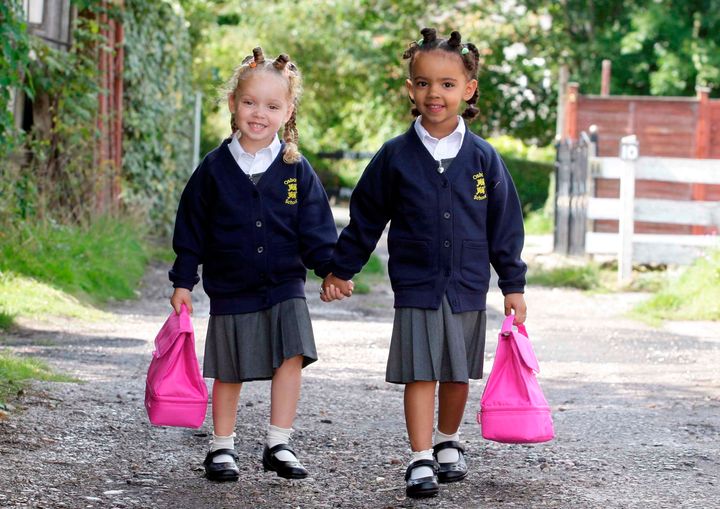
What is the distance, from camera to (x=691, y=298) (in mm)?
10156

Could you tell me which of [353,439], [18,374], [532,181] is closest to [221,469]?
[353,439]

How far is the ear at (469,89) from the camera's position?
443 centimetres

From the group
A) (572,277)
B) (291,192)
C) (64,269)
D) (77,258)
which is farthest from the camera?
(572,277)

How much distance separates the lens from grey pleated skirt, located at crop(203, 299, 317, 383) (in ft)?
14.5

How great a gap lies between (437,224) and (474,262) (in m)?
0.18

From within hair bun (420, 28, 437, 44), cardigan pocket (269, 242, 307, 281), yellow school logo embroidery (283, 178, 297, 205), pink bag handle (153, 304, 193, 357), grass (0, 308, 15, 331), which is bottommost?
grass (0, 308, 15, 331)

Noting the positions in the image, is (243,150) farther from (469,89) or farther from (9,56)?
(9,56)

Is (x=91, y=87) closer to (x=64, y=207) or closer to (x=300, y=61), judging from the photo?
(x=64, y=207)

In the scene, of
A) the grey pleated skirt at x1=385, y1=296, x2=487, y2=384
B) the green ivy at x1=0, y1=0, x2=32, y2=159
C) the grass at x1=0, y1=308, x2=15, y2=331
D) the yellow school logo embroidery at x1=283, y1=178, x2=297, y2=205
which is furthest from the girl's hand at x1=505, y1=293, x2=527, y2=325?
the green ivy at x1=0, y1=0, x2=32, y2=159

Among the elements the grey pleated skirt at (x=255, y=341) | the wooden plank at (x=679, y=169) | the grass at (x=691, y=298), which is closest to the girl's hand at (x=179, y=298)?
the grey pleated skirt at (x=255, y=341)

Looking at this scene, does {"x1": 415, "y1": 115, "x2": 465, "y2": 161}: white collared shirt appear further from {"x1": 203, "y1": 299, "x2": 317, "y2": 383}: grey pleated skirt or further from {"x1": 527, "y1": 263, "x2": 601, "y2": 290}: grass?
{"x1": 527, "y1": 263, "x2": 601, "y2": 290}: grass

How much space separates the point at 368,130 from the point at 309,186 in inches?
1101

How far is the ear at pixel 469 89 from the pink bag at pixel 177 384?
3.83ft

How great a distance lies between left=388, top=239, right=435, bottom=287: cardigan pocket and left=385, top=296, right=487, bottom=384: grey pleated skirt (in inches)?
3.6
